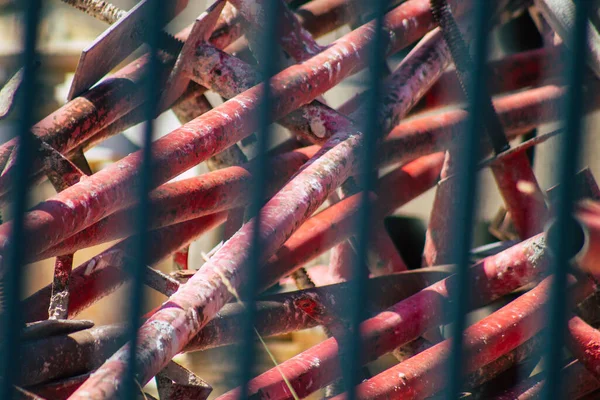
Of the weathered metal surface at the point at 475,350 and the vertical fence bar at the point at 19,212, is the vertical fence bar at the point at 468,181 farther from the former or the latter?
the vertical fence bar at the point at 19,212

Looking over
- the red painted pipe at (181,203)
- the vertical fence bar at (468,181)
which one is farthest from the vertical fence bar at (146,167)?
the vertical fence bar at (468,181)

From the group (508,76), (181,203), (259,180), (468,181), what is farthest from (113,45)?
(508,76)

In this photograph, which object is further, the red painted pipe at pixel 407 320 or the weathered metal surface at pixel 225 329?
the red painted pipe at pixel 407 320

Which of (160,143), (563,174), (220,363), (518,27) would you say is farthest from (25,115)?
(518,27)

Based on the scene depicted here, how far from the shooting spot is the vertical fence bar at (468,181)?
175cm

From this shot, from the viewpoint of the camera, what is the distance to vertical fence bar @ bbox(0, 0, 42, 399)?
1762 millimetres

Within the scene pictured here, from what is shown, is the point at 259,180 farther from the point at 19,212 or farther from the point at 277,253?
the point at 277,253

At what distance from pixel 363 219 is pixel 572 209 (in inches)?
18.7

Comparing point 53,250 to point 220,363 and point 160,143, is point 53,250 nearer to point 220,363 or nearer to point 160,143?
point 160,143

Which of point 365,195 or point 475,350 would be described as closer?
point 365,195

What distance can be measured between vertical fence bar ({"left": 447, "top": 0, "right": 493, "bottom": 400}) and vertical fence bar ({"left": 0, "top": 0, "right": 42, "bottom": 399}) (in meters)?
1.02

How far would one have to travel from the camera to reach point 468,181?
5.81 feet

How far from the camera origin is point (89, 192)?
6.57ft

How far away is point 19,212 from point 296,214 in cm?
70
